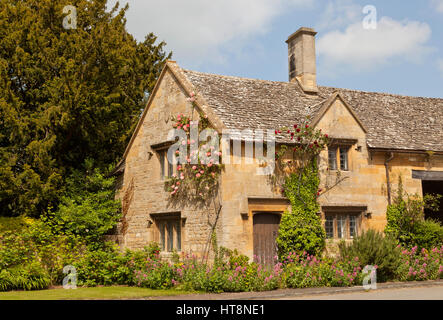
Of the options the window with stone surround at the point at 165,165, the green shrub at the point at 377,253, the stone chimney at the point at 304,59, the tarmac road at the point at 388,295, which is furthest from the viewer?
the stone chimney at the point at 304,59

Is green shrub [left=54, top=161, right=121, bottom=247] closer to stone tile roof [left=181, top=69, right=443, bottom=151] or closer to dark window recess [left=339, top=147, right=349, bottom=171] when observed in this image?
stone tile roof [left=181, top=69, right=443, bottom=151]

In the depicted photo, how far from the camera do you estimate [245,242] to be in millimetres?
15727

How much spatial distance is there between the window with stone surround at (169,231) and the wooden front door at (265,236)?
2.88 meters

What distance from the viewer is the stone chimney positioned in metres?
21.5

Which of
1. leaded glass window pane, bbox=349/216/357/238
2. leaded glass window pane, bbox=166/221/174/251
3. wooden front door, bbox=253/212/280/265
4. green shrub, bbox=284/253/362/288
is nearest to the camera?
green shrub, bbox=284/253/362/288

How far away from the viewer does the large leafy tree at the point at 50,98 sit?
1894 centimetres

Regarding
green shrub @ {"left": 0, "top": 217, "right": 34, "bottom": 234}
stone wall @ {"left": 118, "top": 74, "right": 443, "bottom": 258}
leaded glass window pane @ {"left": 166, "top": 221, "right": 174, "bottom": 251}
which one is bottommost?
leaded glass window pane @ {"left": 166, "top": 221, "right": 174, "bottom": 251}

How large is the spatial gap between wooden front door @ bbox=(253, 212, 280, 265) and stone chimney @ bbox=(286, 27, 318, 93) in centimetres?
709

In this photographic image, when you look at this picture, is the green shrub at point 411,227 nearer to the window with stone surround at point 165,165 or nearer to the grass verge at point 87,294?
the window with stone surround at point 165,165

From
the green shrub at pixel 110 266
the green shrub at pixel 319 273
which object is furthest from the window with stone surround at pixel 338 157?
the green shrub at pixel 110 266

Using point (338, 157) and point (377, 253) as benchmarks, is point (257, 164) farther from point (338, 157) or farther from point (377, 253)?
point (377, 253)

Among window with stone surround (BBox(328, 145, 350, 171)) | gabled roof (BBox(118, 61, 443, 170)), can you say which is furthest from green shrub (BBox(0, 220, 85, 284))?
window with stone surround (BBox(328, 145, 350, 171))
